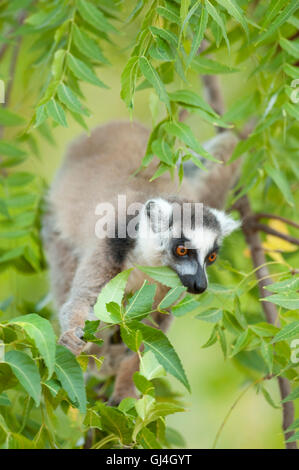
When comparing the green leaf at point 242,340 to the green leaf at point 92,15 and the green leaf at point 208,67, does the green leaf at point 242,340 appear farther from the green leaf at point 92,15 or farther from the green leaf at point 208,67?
the green leaf at point 92,15

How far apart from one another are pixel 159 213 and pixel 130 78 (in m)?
1.12

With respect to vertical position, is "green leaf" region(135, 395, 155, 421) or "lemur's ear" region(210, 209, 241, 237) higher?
"lemur's ear" region(210, 209, 241, 237)

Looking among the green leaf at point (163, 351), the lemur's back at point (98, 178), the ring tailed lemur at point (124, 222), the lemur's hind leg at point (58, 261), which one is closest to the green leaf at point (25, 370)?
the green leaf at point (163, 351)

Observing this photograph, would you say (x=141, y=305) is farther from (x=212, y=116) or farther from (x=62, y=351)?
(x=212, y=116)

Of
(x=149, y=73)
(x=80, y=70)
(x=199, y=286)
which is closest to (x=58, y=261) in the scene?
(x=199, y=286)

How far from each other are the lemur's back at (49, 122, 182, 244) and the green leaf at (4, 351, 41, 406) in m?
1.79

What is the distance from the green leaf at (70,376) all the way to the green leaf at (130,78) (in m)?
0.96

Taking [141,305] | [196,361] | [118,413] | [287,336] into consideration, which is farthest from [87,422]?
[196,361]

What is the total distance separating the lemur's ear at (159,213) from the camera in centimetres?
345

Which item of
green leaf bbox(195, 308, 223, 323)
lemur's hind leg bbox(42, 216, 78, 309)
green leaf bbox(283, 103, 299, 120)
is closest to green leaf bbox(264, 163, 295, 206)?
green leaf bbox(283, 103, 299, 120)

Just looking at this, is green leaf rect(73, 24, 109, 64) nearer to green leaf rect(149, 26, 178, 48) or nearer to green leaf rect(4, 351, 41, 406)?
green leaf rect(149, 26, 178, 48)

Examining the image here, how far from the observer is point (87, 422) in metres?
2.34

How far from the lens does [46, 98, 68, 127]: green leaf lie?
2.57 meters
